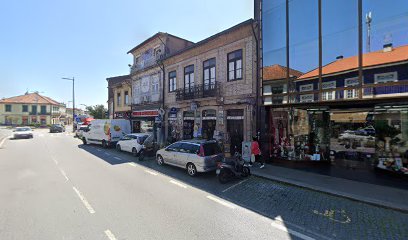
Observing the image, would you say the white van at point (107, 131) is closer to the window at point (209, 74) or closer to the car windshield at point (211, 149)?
the window at point (209, 74)

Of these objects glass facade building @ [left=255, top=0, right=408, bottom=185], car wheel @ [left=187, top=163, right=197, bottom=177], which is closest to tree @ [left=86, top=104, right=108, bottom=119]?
car wheel @ [left=187, top=163, right=197, bottom=177]

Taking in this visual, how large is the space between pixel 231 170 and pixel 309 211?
10.6ft

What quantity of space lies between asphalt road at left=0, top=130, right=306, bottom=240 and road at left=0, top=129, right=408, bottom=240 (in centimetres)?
2

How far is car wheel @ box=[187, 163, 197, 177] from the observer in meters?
9.54

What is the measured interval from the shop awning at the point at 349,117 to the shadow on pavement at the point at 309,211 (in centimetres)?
548

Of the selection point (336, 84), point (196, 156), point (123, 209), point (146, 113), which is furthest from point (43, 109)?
point (336, 84)

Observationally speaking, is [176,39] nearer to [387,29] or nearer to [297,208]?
[387,29]

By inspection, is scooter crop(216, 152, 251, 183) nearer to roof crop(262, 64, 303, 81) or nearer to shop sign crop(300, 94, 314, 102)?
shop sign crop(300, 94, 314, 102)

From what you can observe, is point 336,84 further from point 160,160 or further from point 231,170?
point 160,160

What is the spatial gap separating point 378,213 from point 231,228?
403 cm

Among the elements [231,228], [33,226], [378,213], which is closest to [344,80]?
[378,213]

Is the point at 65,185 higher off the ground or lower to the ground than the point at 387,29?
lower

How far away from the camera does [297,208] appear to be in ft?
20.2

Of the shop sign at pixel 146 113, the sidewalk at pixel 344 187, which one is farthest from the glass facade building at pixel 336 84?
the shop sign at pixel 146 113
